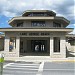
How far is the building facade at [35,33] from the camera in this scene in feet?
102

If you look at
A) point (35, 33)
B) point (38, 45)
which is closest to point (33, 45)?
point (38, 45)

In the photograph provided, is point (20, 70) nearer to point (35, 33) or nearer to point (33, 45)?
point (35, 33)

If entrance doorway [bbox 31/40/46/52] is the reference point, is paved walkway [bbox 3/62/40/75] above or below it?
below

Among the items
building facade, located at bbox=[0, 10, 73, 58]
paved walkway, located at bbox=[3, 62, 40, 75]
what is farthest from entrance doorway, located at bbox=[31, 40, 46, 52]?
paved walkway, located at bbox=[3, 62, 40, 75]

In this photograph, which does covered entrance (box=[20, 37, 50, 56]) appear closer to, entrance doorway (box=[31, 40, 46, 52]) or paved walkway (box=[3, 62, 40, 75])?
entrance doorway (box=[31, 40, 46, 52])

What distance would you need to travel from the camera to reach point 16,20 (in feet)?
133

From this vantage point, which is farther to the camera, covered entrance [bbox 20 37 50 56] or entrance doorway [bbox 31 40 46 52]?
entrance doorway [bbox 31 40 46 52]

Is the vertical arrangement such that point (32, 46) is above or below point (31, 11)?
below

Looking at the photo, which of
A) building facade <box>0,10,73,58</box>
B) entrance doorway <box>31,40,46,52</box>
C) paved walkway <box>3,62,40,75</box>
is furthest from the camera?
entrance doorway <box>31,40,46,52</box>

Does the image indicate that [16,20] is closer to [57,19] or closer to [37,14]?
[37,14]

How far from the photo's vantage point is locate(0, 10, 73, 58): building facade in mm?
31047

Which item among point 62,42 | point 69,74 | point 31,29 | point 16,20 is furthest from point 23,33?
point 69,74

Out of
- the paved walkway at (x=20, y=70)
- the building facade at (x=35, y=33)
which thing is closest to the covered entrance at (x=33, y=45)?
the building facade at (x=35, y=33)

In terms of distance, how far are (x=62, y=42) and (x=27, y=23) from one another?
10834mm
